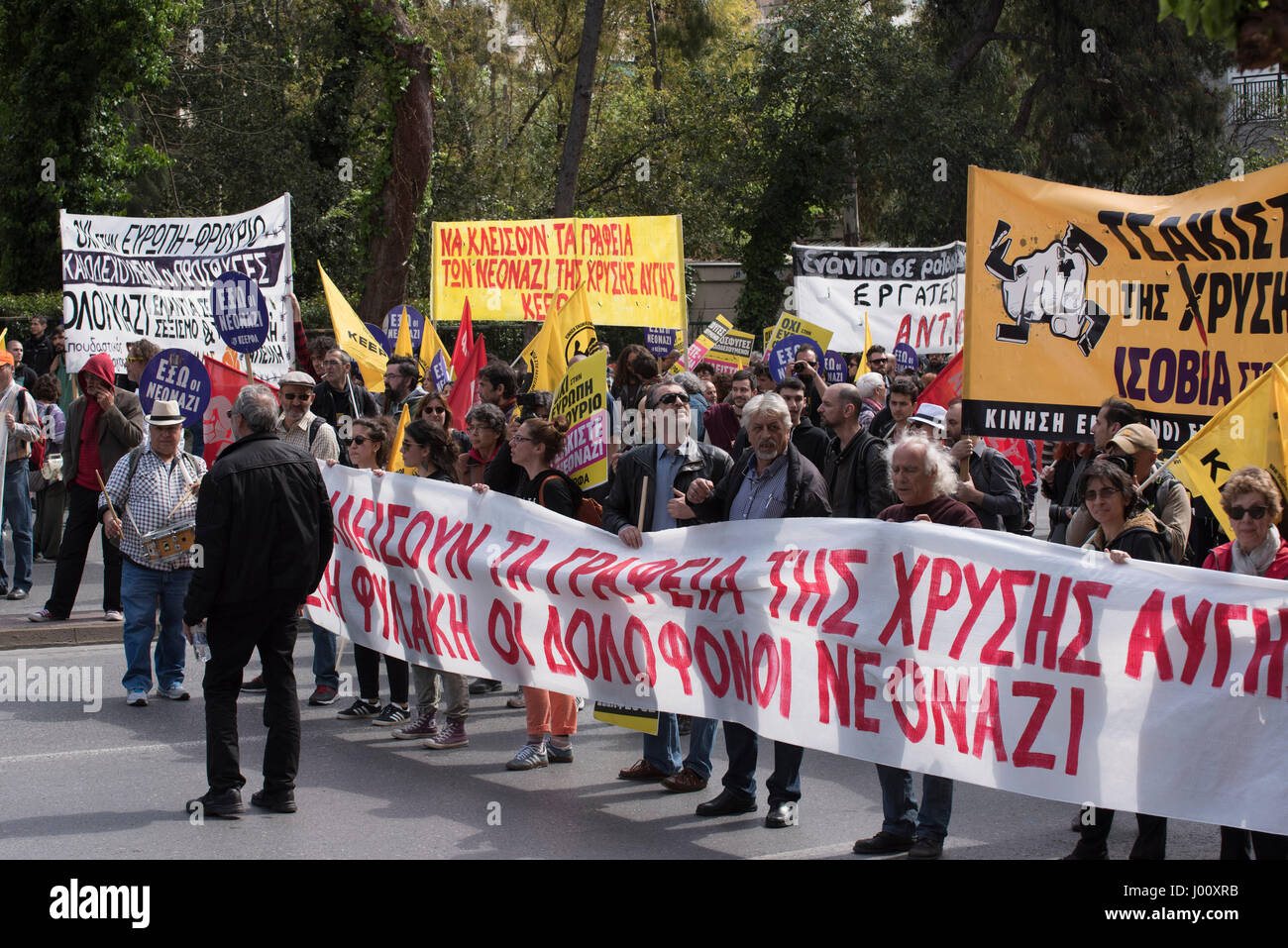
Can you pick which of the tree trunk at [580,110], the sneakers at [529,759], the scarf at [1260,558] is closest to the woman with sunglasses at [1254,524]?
the scarf at [1260,558]

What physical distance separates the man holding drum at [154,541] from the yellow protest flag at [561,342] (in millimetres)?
3291

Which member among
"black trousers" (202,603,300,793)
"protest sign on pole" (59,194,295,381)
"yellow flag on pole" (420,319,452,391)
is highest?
"protest sign on pole" (59,194,295,381)

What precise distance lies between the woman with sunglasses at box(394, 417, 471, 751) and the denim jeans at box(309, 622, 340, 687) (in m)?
0.79

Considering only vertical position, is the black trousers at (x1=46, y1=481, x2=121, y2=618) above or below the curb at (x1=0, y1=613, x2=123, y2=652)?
above

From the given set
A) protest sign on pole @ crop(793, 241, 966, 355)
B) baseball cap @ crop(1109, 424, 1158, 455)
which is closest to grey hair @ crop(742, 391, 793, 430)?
baseball cap @ crop(1109, 424, 1158, 455)

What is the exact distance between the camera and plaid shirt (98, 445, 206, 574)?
26.5ft

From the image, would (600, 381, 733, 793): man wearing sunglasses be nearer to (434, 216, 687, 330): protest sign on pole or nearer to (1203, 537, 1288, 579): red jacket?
(1203, 537, 1288, 579): red jacket

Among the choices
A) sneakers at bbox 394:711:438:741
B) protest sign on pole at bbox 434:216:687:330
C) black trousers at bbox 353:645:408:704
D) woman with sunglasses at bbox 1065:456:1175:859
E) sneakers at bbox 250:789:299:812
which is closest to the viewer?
woman with sunglasses at bbox 1065:456:1175:859

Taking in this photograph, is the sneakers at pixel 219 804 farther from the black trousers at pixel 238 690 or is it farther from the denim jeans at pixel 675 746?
the denim jeans at pixel 675 746

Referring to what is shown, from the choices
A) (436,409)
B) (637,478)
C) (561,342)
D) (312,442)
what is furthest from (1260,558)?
(561,342)

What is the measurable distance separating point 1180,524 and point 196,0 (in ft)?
Result: 69.3

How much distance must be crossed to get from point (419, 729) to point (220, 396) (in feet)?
11.7

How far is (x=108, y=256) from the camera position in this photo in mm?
13383

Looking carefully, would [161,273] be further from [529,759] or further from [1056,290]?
[1056,290]
